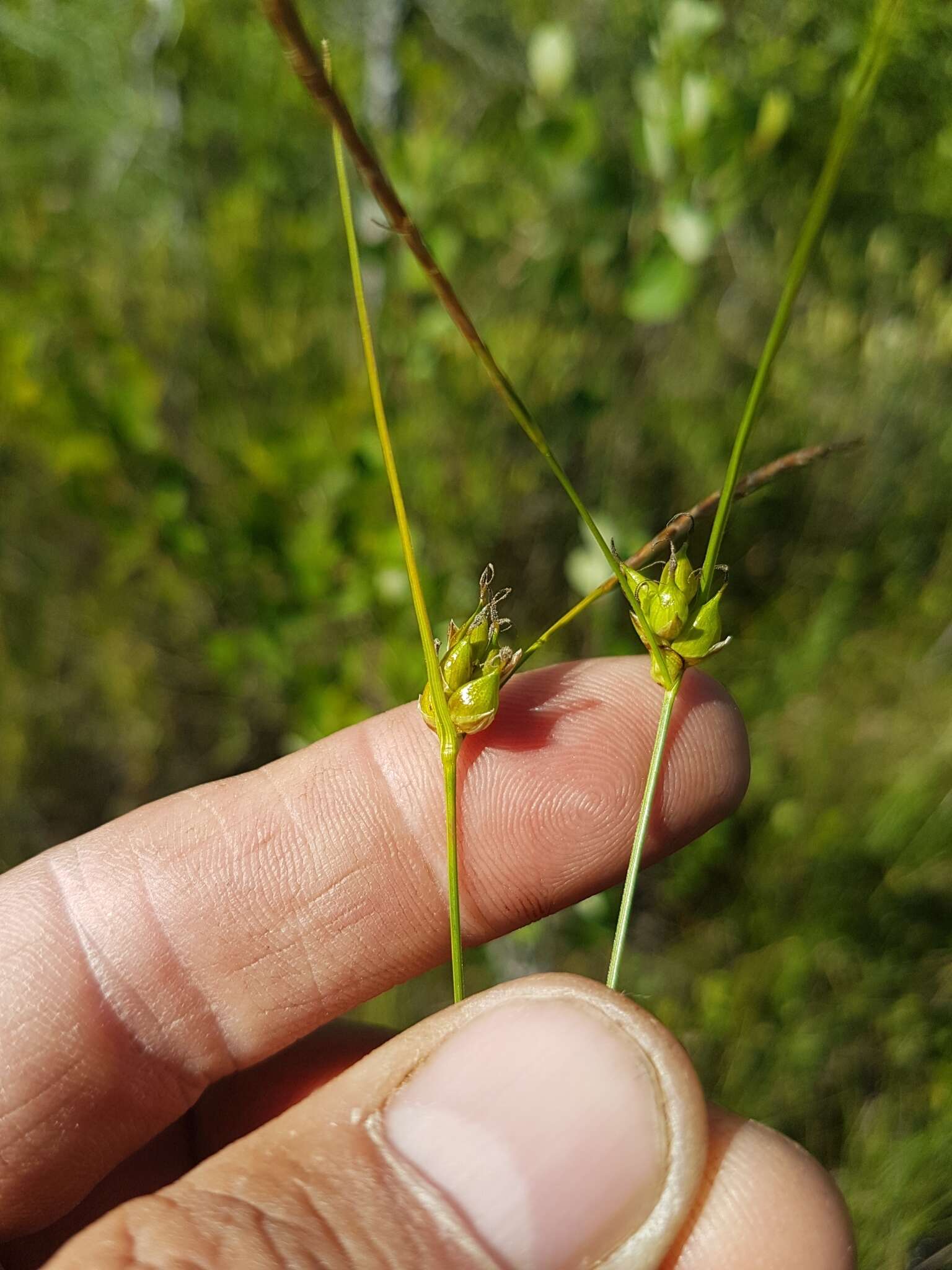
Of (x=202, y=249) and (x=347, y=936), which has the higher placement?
(x=202, y=249)

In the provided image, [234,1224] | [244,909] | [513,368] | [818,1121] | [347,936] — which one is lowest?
[818,1121]

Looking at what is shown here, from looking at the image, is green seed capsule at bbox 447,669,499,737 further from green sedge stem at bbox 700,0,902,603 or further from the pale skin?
green sedge stem at bbox 700,0,902,603

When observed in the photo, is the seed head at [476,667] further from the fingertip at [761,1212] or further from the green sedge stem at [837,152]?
the fingertip at [761,1212]

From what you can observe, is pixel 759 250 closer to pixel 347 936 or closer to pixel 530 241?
pixel 530 241

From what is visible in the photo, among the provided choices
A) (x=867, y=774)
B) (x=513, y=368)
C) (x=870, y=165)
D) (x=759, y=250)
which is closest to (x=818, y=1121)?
(x=867, y=774)

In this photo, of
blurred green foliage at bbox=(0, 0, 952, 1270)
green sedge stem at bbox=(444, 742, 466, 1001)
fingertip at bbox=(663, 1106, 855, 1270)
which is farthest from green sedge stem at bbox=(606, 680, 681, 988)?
blurred green foliage at bbox=(0, 0, 952, 1270)

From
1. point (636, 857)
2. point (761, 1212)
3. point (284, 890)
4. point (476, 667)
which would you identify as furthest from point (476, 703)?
point (761, 1212)

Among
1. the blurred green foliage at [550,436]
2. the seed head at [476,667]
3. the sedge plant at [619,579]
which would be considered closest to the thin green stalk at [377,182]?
the sedge plant at [619,579]
